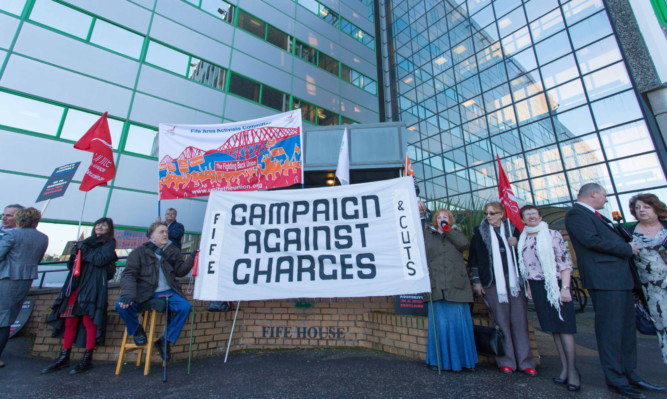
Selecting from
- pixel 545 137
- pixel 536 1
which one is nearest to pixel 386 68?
pixel 536 1

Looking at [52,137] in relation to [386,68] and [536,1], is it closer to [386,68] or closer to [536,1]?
[386,68]

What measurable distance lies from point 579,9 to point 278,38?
16931mm

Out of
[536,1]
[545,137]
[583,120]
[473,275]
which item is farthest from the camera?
[536,1]

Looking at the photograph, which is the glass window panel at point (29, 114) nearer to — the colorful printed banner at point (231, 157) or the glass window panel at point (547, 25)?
the colorful printed banner at point (231, 157)

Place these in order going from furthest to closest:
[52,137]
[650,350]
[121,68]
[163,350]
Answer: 1. [121,68]
2. [52,137]
3. [650,350]
4. [163,350]

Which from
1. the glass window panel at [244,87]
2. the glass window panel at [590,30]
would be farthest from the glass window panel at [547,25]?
the glass window panel at [244,87]

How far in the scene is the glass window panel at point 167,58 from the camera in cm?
1023

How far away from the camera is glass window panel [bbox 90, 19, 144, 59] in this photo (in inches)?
372

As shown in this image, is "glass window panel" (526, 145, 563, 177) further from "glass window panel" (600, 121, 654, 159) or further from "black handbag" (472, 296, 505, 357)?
"black handbag" (472, 296, 505, 357)

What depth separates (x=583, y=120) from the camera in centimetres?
1552

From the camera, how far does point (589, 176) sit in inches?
586

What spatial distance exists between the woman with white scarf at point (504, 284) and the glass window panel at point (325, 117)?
450 inches

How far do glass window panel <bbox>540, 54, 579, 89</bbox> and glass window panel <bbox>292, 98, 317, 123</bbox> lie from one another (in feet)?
46.9

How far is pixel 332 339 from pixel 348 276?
141 centimetres
